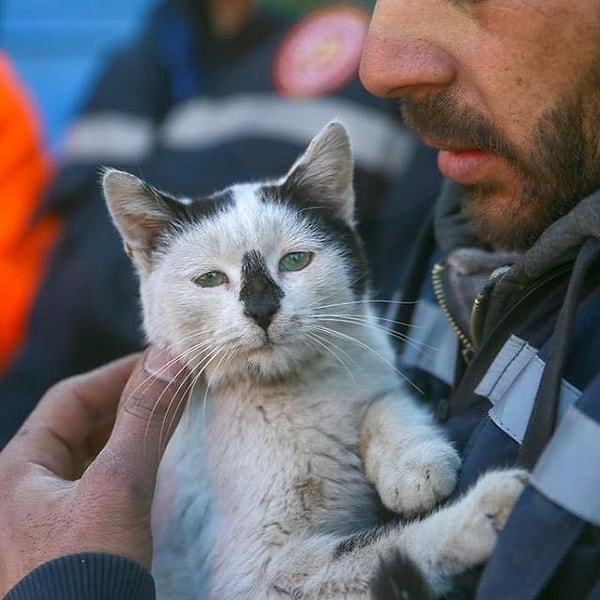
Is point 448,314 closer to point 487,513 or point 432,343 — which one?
point 432,343

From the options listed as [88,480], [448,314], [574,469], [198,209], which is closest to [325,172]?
[198,209]

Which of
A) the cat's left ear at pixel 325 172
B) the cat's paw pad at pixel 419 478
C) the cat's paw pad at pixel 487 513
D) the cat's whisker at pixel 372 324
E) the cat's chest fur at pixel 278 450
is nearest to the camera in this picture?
the cat's paw pad at pixel 487 513

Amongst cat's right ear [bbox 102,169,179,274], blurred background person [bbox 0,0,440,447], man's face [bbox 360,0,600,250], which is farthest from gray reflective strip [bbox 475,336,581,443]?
blurred background person [bbox 0,0,440,447]

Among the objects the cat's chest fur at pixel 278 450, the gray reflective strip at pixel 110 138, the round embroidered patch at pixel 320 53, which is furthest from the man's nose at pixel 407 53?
the gray reflective strip at pixel 110 138

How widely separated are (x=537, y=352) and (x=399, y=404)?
0.93 ft

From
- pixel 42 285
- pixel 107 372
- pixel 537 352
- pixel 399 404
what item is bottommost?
pixel 42 285

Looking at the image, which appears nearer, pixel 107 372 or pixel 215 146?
pixel 107 372

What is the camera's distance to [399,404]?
145cm

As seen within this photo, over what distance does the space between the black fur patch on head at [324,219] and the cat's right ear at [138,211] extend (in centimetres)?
15

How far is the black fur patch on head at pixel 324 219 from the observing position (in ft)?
5.25

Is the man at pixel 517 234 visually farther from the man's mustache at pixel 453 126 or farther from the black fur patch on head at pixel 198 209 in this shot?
the black fur patch on head at pixel 198 209

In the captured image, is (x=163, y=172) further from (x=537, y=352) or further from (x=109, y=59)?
(x=537, y=352)

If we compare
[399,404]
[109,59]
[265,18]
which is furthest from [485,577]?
[109,59]

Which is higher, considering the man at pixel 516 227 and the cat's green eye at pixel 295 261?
the man at pixel 516 227
